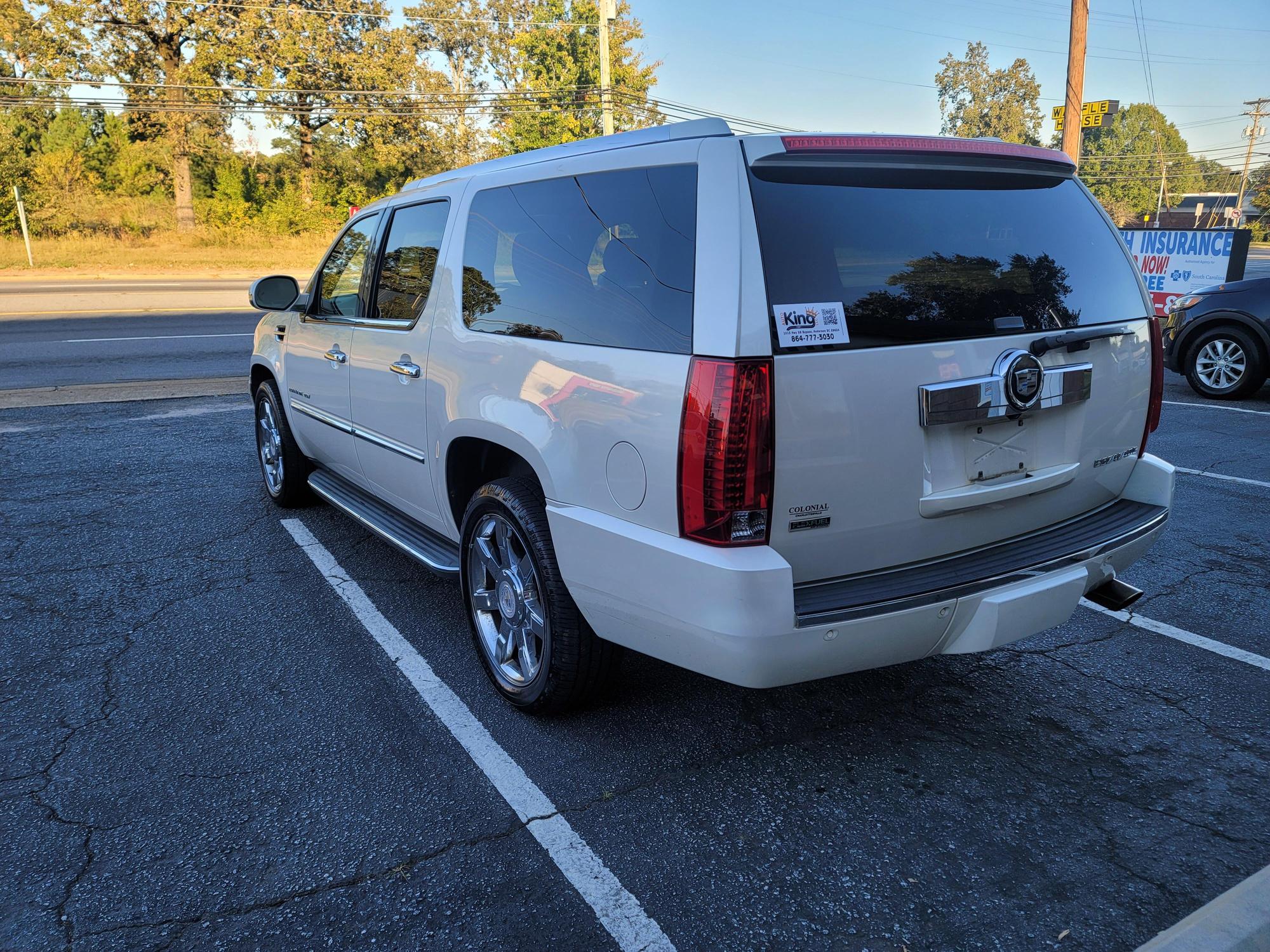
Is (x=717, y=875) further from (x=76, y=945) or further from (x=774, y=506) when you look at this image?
(x=76, y=945)

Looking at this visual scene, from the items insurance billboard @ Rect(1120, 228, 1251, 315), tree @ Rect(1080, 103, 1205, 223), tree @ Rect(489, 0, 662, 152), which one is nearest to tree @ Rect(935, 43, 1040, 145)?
tree @ Rect(1080, 103, 1205, 223)

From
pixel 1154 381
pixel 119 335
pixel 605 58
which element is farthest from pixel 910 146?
pixel 605 58

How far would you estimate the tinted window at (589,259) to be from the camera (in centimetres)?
255

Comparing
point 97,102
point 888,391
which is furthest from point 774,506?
point 97,102

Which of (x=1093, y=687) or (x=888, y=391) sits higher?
(x=888, y=391)

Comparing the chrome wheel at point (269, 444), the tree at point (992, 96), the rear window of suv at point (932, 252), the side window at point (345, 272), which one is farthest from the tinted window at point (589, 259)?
the tree at point (992, 96)

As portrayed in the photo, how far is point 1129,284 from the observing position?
3191mm

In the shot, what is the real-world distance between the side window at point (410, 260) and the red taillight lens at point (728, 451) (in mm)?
1815

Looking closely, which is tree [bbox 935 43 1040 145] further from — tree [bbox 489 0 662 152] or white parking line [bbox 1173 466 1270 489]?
white parking line [bbox 1173 466 1270 489]

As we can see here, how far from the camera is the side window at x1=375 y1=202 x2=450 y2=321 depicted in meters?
3.81

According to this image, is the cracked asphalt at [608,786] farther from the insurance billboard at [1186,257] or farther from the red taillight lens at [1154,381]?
the insurance billboard at [1186,257]

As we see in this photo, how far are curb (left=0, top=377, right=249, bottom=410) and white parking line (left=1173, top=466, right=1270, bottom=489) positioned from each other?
8987mm

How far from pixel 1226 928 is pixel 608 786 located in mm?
1664

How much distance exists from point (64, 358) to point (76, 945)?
12383mm
